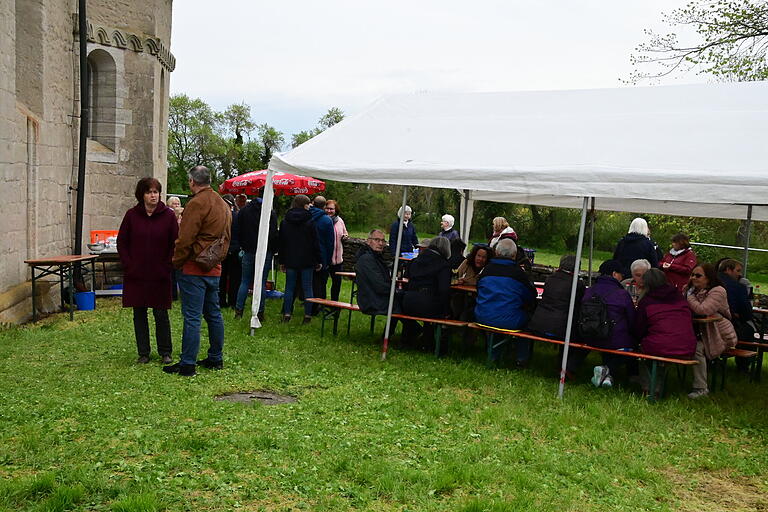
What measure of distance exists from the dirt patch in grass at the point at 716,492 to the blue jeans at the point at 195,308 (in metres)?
3.77

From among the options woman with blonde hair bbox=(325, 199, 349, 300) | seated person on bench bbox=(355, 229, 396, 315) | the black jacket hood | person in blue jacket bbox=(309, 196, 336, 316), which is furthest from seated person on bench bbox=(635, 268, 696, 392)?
woman with blonde hair bbox=(325, 199, 349, 300)

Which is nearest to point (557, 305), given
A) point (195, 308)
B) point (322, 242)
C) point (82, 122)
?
point (195, 308)

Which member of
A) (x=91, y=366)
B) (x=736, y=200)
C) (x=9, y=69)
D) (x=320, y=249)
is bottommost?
(x=91, y=366)

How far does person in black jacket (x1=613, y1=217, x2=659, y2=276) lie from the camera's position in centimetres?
914

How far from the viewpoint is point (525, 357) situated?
770cm

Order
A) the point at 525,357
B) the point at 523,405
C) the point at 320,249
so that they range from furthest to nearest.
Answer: the point at 320,249 < the point at 525,357 < the point at 523,405

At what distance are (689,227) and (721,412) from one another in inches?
559

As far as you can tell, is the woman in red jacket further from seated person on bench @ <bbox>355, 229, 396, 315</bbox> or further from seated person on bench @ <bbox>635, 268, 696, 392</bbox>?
seated person on bench @ <bbox>355, 229, 396, 315</bbox>

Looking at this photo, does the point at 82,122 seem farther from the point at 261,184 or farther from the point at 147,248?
the point at 147,248

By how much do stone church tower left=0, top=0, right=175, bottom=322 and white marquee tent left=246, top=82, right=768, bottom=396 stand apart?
324cm

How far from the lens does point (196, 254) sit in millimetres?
6367

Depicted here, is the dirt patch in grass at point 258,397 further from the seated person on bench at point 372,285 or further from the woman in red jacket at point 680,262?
the woman in red jacket at point 680,262

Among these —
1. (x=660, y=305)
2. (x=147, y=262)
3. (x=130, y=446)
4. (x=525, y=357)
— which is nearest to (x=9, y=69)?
(x=147, y=262)

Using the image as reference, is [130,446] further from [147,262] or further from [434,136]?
[434,136]
